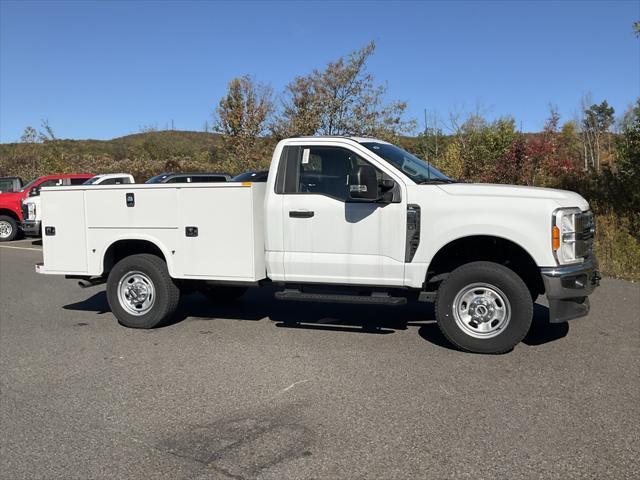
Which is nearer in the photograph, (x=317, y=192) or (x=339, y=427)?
(x=339, y=427)

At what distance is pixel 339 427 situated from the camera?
4176mm

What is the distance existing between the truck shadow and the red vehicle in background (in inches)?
407

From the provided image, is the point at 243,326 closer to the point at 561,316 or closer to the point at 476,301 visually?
the point at 476,301

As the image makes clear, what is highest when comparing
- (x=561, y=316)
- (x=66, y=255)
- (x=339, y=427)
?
(x=66, y=255)

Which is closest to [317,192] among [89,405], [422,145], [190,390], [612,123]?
[190,390]

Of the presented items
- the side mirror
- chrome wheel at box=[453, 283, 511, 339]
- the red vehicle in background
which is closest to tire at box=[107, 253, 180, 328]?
the side mirror

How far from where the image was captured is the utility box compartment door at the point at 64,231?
284 inches

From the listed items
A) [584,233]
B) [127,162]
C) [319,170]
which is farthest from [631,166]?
[127,162]

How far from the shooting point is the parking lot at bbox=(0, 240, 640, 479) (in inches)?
145

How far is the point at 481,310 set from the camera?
581cm

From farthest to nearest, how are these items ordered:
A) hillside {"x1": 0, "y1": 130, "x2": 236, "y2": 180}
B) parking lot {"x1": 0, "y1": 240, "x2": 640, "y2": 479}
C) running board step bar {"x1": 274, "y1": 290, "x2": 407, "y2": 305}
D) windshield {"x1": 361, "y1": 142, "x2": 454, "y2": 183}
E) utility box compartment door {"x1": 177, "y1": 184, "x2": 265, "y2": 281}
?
hillside {"x1": 0, "y1": 130, "x2": 236, "y2": 180} → utility box compartment door {"x1": 177, "y1": 184, "x2": 265, "y2": 281} → windshield {"x1": 361, "y1": 142, "x2": 454, "y2": 183} → running board step bar {"x1": 274, "y1": 290, "x2": 407, "y2": 305} → parking lot {"x1": 0, "y1": 240, "x2": 640, "y2": 479}

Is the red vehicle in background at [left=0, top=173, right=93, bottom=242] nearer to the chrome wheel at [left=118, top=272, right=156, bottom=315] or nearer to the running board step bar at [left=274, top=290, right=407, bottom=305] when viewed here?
the chrome wheel at [left=118, top=272, right=156, bottom=315]

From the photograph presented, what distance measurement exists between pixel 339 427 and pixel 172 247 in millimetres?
3483

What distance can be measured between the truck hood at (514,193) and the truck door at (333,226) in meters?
0.56
